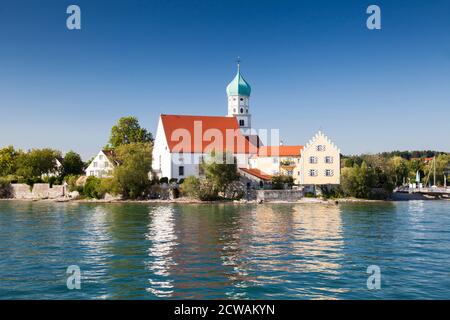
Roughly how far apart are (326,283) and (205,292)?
5432 millimetres

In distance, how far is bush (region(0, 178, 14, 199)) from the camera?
96375mm

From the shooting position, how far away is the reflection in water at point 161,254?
18.7 m

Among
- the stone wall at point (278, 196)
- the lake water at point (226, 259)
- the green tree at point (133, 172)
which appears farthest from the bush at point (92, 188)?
the lake water at point (226, 259)

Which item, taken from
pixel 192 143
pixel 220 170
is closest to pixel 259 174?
pixel 220 170

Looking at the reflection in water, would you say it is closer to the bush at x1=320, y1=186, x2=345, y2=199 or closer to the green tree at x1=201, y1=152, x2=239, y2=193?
the green tree at x1=201, y1=152, x2=239, y2=193

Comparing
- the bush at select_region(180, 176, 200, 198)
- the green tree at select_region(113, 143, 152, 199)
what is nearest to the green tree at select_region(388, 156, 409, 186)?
the bush at select_region(180, 176, 200, 198)

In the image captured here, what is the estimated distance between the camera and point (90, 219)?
155 ft

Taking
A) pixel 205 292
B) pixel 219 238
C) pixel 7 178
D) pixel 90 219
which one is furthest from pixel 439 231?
pixel 7 178

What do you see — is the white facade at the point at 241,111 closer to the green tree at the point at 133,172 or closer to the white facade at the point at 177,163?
the white facade at the point at 177,163

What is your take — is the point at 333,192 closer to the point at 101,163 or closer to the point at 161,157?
the point at 161,157

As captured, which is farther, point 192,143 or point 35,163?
point 35,163

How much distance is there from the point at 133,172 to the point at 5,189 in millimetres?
38200

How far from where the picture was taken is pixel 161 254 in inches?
1035

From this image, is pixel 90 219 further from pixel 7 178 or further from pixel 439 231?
pixel 7 178
